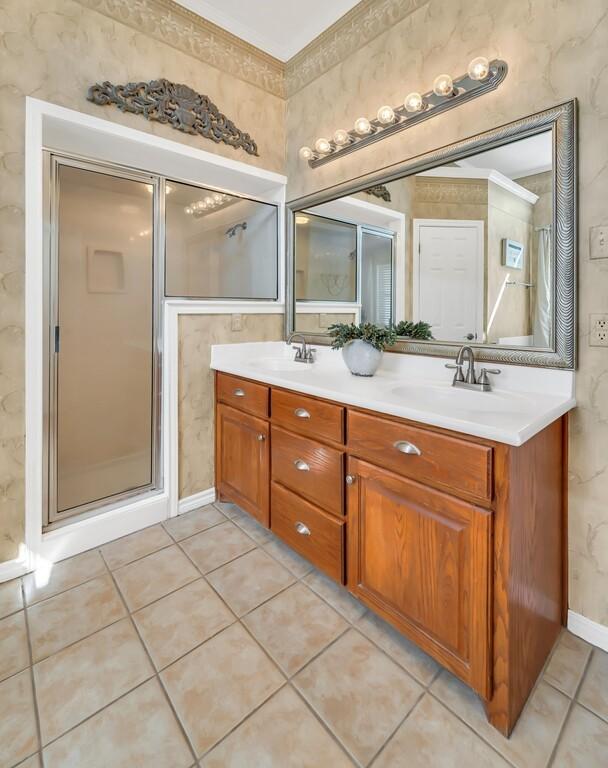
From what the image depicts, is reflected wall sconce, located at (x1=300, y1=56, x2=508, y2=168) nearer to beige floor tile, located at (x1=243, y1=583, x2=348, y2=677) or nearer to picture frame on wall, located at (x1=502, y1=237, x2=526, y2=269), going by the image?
picture frame on wall, located at (x1=502, y1=237, x2=526, y2=269)

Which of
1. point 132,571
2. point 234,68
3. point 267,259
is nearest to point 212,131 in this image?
point 234,68

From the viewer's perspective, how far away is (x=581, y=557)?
141cm

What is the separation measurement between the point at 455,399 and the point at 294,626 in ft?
3.49

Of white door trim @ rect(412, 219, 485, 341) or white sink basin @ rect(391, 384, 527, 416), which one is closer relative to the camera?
white sink basin @ rect(391, 384, 527, 416)

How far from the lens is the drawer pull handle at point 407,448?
1224 mm

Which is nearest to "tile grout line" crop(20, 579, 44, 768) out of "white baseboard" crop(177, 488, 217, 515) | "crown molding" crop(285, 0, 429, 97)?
"white baseboard" crop(177, 488, 217, 515)

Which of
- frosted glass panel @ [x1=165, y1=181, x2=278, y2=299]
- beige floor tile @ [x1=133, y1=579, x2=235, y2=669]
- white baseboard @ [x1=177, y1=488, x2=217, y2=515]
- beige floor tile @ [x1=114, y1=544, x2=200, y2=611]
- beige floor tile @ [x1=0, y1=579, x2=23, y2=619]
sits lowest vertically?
beige floor tile @ [x1=133, y1=579, x2=235, y2=669]

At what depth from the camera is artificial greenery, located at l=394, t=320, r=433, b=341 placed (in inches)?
72.2

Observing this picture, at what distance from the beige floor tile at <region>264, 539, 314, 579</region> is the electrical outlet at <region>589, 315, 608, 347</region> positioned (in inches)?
56.4

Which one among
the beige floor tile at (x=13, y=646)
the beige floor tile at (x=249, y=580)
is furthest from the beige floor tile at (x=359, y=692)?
the beige floor tile at (x=13, y=646)

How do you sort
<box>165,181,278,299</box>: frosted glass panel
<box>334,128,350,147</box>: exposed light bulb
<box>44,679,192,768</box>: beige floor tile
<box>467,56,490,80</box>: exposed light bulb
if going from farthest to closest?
<box>165,181,278,299</box>: frosted glass panel, <box>334,128,350,147</box>: exposed light bulb, <box>467,56,490,80</box>: exposed light bulb, <box>44,679,192,768</box>: beige floor tile

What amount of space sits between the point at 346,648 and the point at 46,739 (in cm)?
91

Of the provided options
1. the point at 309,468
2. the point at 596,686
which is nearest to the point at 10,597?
the point at 309,468

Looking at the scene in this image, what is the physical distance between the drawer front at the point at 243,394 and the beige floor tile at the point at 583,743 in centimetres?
146
